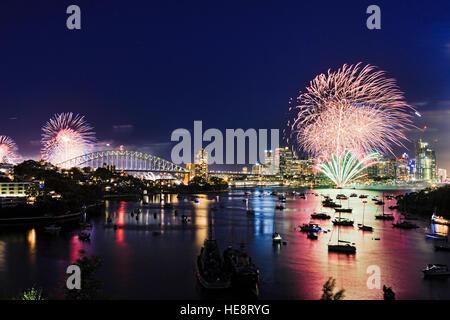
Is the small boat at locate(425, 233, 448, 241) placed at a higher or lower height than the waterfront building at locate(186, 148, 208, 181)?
lower

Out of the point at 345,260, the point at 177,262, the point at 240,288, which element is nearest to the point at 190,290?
the point at 240,288

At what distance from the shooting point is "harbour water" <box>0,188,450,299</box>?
1225cm

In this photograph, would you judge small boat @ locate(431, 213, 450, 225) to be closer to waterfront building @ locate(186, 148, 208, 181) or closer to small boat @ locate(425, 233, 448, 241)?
small boat @ locate(425, 233, 448, 241)

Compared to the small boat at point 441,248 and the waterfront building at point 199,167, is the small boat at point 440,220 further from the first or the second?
the waterfront building at point 199,167

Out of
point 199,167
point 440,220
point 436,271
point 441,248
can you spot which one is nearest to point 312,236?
point 441,248

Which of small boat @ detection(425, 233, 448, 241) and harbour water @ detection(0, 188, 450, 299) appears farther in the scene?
small boat @ detection(425, 233, 448, 241)

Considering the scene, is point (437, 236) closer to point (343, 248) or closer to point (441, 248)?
point (441, 248)

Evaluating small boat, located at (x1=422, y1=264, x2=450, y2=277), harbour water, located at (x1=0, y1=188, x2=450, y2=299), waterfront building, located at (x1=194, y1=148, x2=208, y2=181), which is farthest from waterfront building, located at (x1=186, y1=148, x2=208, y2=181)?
small boat, located at (x1=422, y1=264, x2=450, y2=277)

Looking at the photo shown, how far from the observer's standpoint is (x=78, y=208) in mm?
31391

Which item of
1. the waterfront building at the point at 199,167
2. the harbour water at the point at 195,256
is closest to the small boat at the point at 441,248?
the harbour water at the point at 195,256

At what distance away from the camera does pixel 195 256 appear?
54.7 feet

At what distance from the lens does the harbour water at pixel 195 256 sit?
12.2 metres
